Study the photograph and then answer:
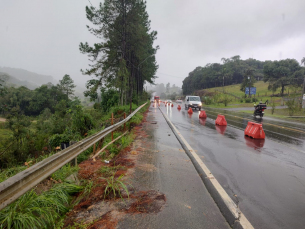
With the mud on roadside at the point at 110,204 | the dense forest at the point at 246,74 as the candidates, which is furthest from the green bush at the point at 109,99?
the dense forest at the point at 246,74

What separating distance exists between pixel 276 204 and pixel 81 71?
75.3ft

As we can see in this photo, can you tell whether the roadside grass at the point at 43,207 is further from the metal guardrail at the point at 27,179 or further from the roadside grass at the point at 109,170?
the roadside grass at the point at 109,170

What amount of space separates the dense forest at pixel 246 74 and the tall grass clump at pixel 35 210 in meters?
74.5

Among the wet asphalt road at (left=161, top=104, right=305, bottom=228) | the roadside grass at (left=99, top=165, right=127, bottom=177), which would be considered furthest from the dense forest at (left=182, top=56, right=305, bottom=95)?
the roadside grass at (left=99, top=165, right=127, bottom=177)

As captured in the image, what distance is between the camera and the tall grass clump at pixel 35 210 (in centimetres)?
215

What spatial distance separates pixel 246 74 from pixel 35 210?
82080 millimetres

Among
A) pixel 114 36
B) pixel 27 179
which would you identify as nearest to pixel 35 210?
pixel 27 179

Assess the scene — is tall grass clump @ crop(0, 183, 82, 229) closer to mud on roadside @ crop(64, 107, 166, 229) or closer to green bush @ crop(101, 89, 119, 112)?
mud on roadside @ crop(64, 107, 166, 229)

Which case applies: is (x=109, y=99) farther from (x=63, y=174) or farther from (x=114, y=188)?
(x=114, y=188)

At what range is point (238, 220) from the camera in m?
2.50

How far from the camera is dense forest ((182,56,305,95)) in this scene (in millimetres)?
69325

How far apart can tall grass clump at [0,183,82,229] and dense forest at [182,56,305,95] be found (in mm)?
74477

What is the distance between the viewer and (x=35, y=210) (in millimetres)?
2443

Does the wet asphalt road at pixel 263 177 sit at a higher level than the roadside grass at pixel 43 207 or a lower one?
lower
